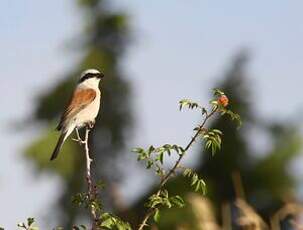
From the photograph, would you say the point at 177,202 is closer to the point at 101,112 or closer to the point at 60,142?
the point at 60,142

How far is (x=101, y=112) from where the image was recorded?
50.9 m

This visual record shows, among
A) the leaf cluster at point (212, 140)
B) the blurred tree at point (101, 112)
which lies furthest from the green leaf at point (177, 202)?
the blurred tree at point (101, 112)

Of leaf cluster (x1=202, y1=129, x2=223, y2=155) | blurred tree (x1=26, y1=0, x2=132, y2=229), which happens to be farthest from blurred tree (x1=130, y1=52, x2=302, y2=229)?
leaf cluster (x1=202, y1=129, x2=223, y2=155)

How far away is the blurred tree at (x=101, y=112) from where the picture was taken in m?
48.5

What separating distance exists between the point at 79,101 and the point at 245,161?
2552cm

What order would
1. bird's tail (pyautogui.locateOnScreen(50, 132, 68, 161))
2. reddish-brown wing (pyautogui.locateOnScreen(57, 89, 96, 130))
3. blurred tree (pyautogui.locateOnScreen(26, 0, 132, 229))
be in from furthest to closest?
blurred tree (pyautogui.locateOnScreen(26, 0, 132, 229)) < reddish-brown wing (pyautogui.locateOnScreen(57, 89, 96, 130)) < bird's tail (pyautogui.locateOnScreen(50, 132, 68, 161))

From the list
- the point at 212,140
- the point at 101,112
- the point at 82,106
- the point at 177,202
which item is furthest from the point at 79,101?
the point at 101,112

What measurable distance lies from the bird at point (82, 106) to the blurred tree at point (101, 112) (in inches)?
1384

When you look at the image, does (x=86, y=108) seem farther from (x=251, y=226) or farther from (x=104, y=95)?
(x=104, y=95)

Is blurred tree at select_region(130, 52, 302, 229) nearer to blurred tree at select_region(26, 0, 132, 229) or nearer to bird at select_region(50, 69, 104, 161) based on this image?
blurred tree at select_region(26, 0, 132, 229)

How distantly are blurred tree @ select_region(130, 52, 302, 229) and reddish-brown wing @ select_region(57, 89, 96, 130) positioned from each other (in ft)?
60.1

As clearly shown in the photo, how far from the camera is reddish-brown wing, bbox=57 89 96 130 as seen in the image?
12.2 meters

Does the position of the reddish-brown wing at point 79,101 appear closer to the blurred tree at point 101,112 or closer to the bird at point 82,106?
the bird at point 82,106

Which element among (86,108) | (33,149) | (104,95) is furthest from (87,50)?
(86,108)
